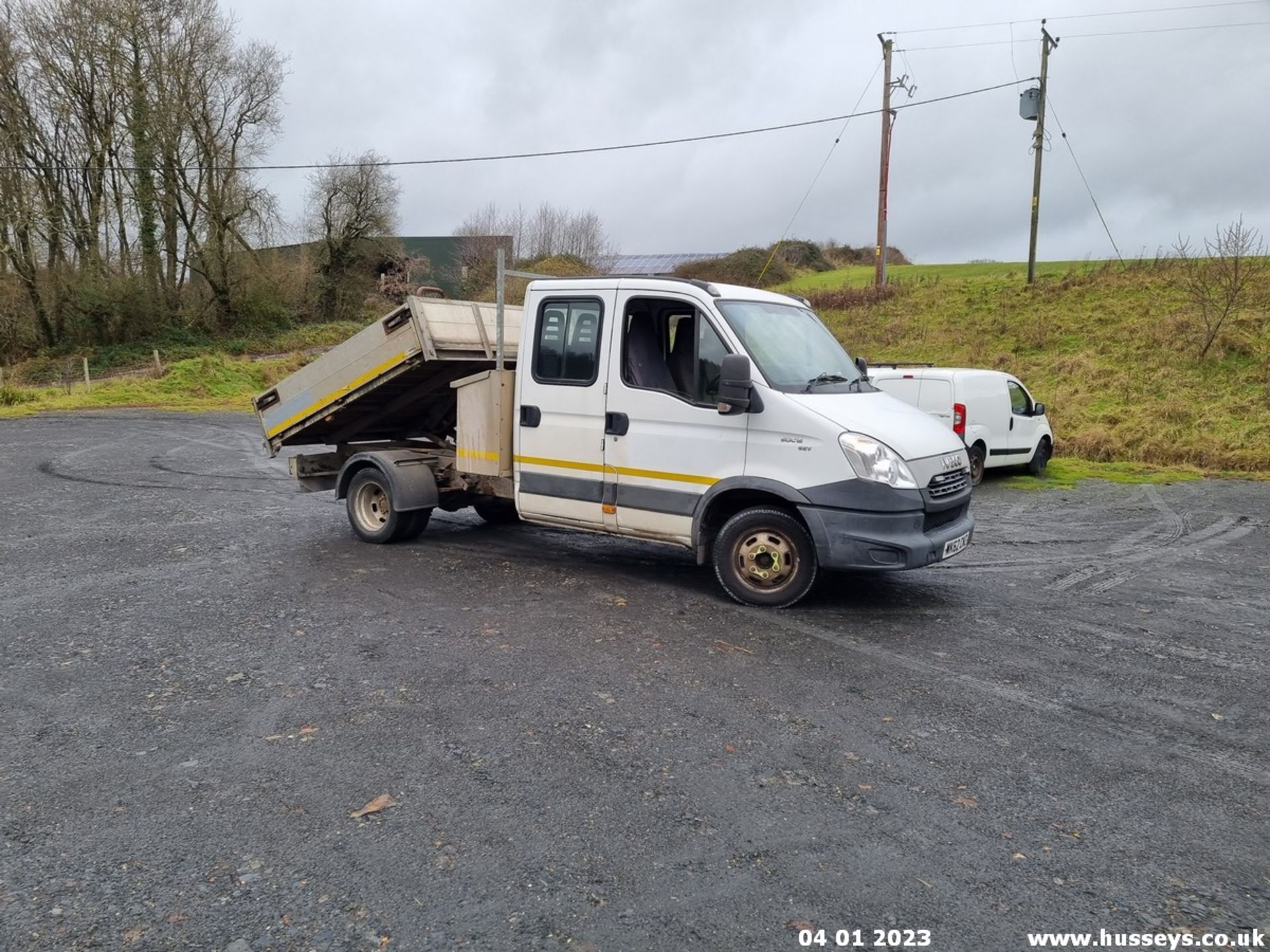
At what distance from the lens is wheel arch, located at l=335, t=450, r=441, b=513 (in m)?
8.13

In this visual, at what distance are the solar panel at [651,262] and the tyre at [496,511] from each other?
99.8ft

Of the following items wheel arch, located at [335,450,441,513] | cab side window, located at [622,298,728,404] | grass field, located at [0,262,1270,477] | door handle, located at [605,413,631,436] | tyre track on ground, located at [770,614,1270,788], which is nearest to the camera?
tyre track on ground, located at [770,614,1270,788]

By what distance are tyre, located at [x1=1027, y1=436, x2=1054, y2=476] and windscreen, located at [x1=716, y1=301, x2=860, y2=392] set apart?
849 centimetres

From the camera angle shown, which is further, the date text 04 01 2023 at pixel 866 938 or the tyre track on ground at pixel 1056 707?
the tyre track on ground at pixel 1056 707

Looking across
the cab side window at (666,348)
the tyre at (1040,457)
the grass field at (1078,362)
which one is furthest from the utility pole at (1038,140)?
the cab side window at (666,348)

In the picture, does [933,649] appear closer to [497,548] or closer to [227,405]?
[497,548]

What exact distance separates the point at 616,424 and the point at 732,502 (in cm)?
107

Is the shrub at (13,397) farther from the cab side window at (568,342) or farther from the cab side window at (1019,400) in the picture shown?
the cab side window at (1019,400)

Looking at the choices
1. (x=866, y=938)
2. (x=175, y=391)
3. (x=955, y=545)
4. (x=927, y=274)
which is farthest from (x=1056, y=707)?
(x=927, y=274)

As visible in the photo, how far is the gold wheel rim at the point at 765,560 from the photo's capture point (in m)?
6.30

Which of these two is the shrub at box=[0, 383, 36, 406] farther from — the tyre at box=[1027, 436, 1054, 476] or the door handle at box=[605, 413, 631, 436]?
the tyre at box=[1027, 436, 1054, 476]

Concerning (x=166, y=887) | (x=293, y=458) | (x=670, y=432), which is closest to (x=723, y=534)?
(x=670, y=432)

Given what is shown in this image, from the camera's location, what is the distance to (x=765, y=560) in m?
6.39

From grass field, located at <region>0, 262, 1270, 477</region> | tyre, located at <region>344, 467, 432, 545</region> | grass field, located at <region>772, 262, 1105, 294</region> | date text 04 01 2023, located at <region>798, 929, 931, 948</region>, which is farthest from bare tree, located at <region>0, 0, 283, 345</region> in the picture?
date text 04 01 2023, located at <region>798, 929, 931, 948</region>
